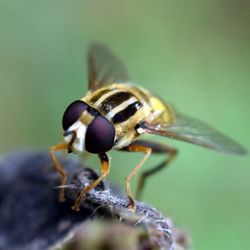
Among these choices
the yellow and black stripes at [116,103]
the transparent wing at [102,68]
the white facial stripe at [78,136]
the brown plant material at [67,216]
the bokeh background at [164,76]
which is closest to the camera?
the brown plant material at [67,216]

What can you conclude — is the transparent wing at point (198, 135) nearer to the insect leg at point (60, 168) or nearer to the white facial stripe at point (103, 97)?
the white facial stripe at point (103, 97)

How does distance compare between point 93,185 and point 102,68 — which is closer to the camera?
point 93,185

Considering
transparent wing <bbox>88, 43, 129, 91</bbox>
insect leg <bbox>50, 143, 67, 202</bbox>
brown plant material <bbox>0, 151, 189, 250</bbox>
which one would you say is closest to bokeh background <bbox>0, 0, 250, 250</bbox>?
transparent wing <bbox>88, 43, 129, 91</bbox>

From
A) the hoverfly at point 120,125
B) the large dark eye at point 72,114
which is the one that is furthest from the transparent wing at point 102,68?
the large dark eye at point 72,114

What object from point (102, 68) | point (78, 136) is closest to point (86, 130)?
point (78, 136)

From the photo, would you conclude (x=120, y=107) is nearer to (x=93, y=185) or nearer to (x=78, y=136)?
(x=78, y=136)

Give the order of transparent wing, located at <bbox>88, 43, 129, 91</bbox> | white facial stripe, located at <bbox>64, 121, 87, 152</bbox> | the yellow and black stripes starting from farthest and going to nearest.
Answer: transparent wing, located at <bbox>88, 43, 129, 91</bbox> < the yellow and black stripes < white facial stripe, located at <bbox>64, 121, 87, 152</bbox>

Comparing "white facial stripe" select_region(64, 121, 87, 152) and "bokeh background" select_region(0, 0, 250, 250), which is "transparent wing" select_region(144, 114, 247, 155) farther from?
"bokeh background" select_region(0, 0, 250, 250)
